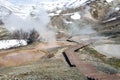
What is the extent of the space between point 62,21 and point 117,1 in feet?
48.5

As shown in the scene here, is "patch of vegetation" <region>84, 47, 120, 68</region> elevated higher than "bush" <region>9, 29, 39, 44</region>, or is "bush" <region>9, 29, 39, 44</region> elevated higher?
"bush" <region>9, 29, 39, 44</region>

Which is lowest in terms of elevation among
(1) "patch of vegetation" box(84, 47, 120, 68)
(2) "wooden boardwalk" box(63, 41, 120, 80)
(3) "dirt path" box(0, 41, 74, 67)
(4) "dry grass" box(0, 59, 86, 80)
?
(1) "patch of vegetation" box(84, 47, 120, 68)

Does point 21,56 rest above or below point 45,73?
below

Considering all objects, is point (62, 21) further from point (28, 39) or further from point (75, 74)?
point (75, 74)

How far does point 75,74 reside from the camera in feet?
45.0

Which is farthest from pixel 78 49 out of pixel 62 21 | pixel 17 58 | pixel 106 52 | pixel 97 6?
pixel 97 6

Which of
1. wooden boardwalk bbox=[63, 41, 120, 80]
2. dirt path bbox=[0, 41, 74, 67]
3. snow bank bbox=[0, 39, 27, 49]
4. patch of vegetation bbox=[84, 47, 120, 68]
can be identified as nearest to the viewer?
wooden boardwalk bbox=[63, 41, 120, 80]

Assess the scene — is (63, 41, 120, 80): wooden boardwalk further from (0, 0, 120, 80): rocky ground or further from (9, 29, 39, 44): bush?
(9, 29, 39, 44): bush

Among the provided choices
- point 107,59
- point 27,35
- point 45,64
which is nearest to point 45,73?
point 45,64

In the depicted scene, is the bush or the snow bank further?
the bush

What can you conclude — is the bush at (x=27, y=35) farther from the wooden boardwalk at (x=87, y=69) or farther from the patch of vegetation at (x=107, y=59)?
the wooden boardwalk at (x=87, y=69)

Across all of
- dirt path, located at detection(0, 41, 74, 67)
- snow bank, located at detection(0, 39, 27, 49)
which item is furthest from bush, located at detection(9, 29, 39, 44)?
dirt path, located at detection(0, 41, 74, 67)

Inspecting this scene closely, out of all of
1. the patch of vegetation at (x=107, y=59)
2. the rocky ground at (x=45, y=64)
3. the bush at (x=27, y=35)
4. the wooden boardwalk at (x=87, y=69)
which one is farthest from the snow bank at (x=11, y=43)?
the patch of vegetation at (x=107, y=59)

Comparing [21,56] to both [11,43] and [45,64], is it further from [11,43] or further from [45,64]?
[11,43]
